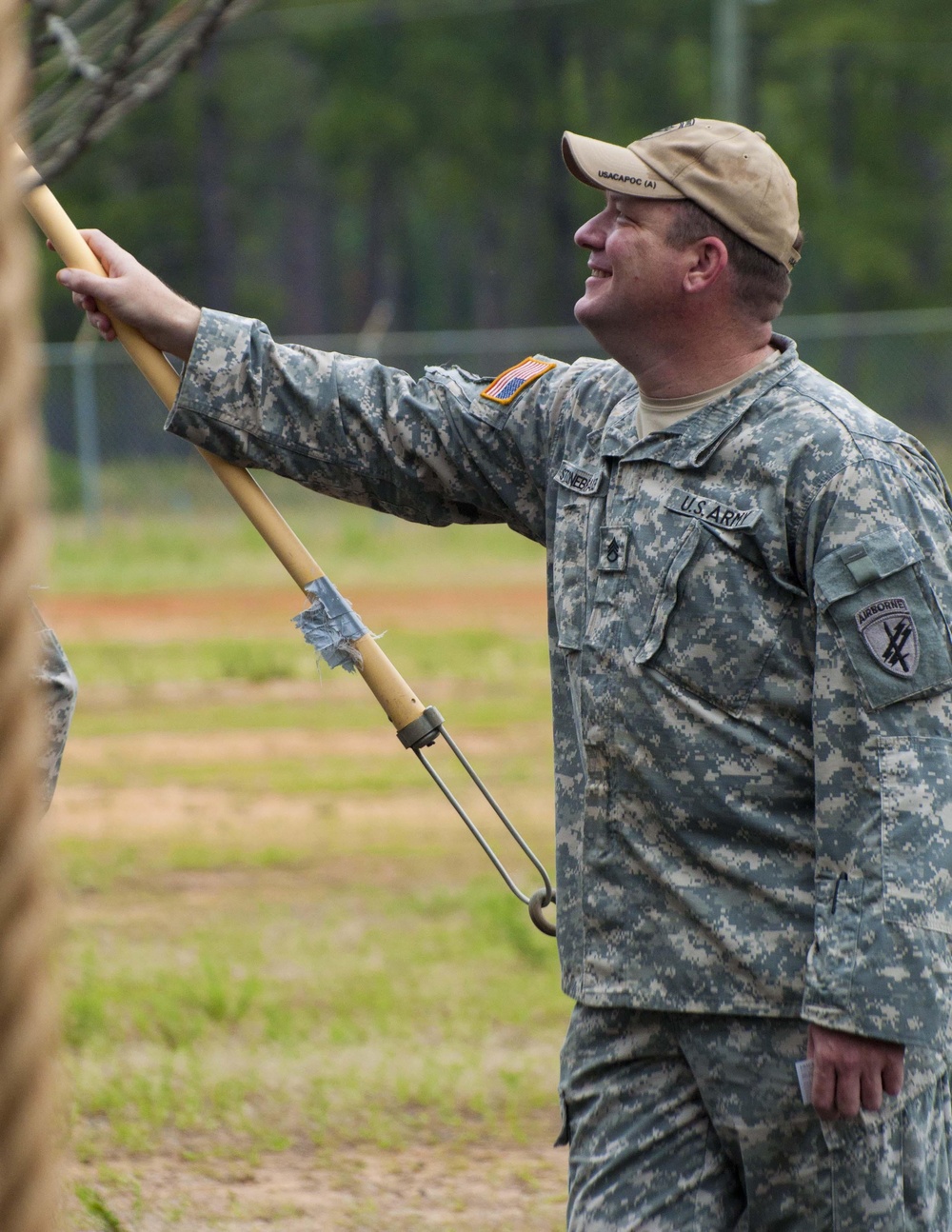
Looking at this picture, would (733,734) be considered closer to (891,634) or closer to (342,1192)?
(891,634)

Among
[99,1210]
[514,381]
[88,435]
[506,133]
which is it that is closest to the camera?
[514,381]

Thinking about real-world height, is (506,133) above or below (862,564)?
above

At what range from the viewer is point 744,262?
2.77 metres

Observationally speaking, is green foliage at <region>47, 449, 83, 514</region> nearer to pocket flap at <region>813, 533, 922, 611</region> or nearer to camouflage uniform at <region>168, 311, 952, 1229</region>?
camouflage uniform at <region>168, 311, 952, 1229</region>

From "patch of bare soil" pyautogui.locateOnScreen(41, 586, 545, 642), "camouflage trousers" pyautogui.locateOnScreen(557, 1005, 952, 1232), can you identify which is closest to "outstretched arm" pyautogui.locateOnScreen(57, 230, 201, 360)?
"camouflage trousers" pyautogui.locateOnScreen(557, 1005, 952, 1232)

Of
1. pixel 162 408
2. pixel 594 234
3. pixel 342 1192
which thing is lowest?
pixel 342 1192

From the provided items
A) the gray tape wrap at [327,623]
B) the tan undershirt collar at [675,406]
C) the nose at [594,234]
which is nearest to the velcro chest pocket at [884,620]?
the tan undershirt collar at [675,406]

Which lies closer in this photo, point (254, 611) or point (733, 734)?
point (733, 734)

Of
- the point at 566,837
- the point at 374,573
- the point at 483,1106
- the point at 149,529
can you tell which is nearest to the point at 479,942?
the point at 483,1106

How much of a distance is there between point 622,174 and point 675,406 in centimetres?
37

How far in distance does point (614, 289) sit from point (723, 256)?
0.18 m

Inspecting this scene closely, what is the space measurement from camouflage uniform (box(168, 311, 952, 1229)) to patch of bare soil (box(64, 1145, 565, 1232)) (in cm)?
168

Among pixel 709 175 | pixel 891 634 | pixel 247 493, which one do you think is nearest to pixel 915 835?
pixel 891 634

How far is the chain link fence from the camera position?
20500 mm
